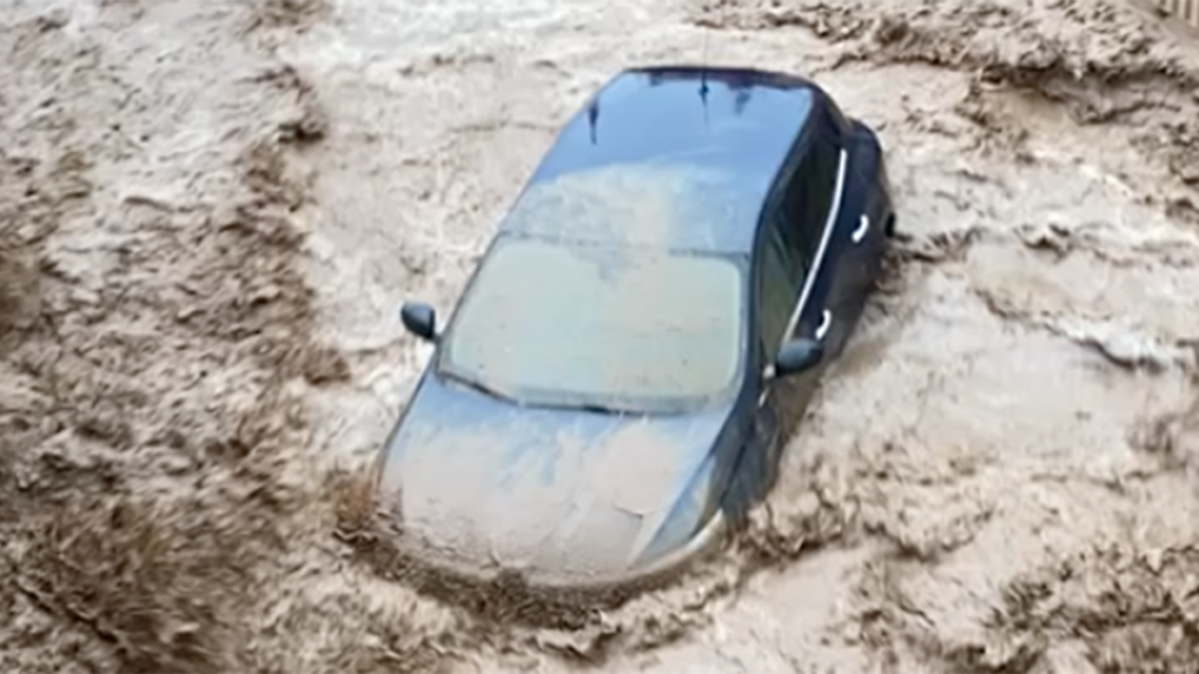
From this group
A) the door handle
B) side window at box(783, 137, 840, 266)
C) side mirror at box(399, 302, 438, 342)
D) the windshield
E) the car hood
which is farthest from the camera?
the door handle

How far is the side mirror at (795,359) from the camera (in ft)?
15.5

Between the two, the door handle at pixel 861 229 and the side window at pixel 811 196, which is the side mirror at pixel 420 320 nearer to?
the side window at pixel 811 196

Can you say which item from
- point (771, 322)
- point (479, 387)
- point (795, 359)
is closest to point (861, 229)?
point (771, 322)

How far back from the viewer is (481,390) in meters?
4.73

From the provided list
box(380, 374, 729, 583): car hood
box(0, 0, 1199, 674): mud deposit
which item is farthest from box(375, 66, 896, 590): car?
box(0, 0, 1199, 674): mud deposit

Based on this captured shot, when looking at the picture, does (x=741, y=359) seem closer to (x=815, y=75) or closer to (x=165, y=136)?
(x=815, y=75)

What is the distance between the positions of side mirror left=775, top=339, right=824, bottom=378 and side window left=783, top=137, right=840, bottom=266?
405 mm

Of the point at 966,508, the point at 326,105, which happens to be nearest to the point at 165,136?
the point at 326,105

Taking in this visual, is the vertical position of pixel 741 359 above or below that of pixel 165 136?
above

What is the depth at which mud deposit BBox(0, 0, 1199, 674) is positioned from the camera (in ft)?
14.9

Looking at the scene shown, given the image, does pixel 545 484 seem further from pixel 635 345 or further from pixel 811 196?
pixel 811 196

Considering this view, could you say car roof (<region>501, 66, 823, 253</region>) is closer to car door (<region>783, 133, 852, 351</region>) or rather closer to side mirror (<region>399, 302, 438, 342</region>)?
car door (<region>783, 133, 852, 351</region>)

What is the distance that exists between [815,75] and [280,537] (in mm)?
2579

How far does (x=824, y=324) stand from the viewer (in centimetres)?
508
